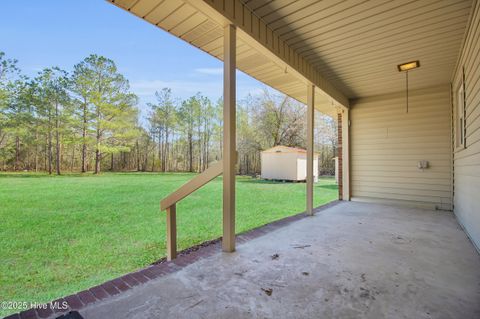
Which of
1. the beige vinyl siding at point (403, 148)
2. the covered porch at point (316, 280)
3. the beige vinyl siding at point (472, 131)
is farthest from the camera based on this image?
the beige vinyl siding at point (403, 148)

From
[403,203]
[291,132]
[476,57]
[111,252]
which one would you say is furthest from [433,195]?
[291,132]

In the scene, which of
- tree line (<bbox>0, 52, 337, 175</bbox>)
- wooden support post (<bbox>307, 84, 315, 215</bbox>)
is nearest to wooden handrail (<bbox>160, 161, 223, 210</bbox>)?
wooden support post (<bbox>307, 84, 315, 215</bbox>)

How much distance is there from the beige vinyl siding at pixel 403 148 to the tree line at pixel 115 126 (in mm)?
12006

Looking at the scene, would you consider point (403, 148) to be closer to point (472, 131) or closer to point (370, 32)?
point (472, 131)

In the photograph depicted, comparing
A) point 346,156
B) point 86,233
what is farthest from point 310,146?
point 86,233

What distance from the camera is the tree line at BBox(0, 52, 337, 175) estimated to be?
40.0 ft

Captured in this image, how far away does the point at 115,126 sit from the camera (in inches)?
629

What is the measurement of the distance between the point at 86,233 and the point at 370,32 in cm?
503

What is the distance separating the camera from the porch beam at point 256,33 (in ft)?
6.70

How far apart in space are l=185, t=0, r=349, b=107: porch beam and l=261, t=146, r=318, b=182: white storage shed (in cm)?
878

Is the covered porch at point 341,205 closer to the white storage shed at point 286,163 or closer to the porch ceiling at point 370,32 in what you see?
the porch ceiling at point 370,32

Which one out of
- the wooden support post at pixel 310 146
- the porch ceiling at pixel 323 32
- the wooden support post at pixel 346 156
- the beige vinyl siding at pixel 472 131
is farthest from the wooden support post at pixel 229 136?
the wooden support post at pixel 346 156

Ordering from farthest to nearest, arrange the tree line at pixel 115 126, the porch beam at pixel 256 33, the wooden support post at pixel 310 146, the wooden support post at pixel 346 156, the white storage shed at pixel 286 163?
the white storage shed at pixel 286 163 → the tree line at pixel 115 126 → the wooden support post at pixel 346 156 → the wooden support post at pixel 310 146 → the porch beam at pixel 256 33

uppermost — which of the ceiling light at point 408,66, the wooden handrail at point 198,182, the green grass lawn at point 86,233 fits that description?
the ceiling light at point 408,66
